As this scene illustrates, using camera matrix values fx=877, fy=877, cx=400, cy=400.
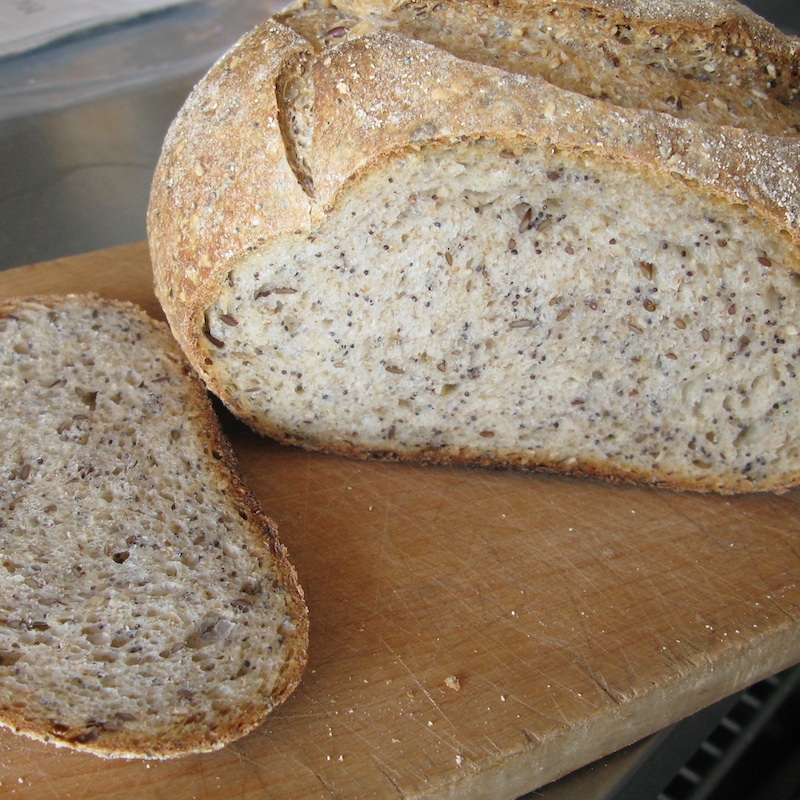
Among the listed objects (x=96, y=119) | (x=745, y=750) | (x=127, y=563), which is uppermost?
(x=96, y=119)

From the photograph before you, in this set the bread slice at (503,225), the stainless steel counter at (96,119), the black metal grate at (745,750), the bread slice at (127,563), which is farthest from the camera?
the stainless steel counter at (96,119)

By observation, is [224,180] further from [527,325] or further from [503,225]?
[527,325]

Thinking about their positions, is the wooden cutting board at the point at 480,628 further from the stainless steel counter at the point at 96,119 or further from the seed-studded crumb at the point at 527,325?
the stainless steel counter at the point at 96,119

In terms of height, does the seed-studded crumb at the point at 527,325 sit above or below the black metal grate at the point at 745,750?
above

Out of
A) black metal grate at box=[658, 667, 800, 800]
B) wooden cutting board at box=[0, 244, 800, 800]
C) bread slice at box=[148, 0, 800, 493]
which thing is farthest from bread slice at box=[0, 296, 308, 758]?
black metal grate at box=[658, 667, 800, 800]

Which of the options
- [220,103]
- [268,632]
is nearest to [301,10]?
[220,103]

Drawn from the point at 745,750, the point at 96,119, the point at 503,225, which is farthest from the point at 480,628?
the point at 96,119

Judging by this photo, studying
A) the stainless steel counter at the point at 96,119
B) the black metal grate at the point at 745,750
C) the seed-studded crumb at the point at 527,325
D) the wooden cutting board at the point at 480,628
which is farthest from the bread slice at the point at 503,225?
the stainless steel counter at the point at 96,119
